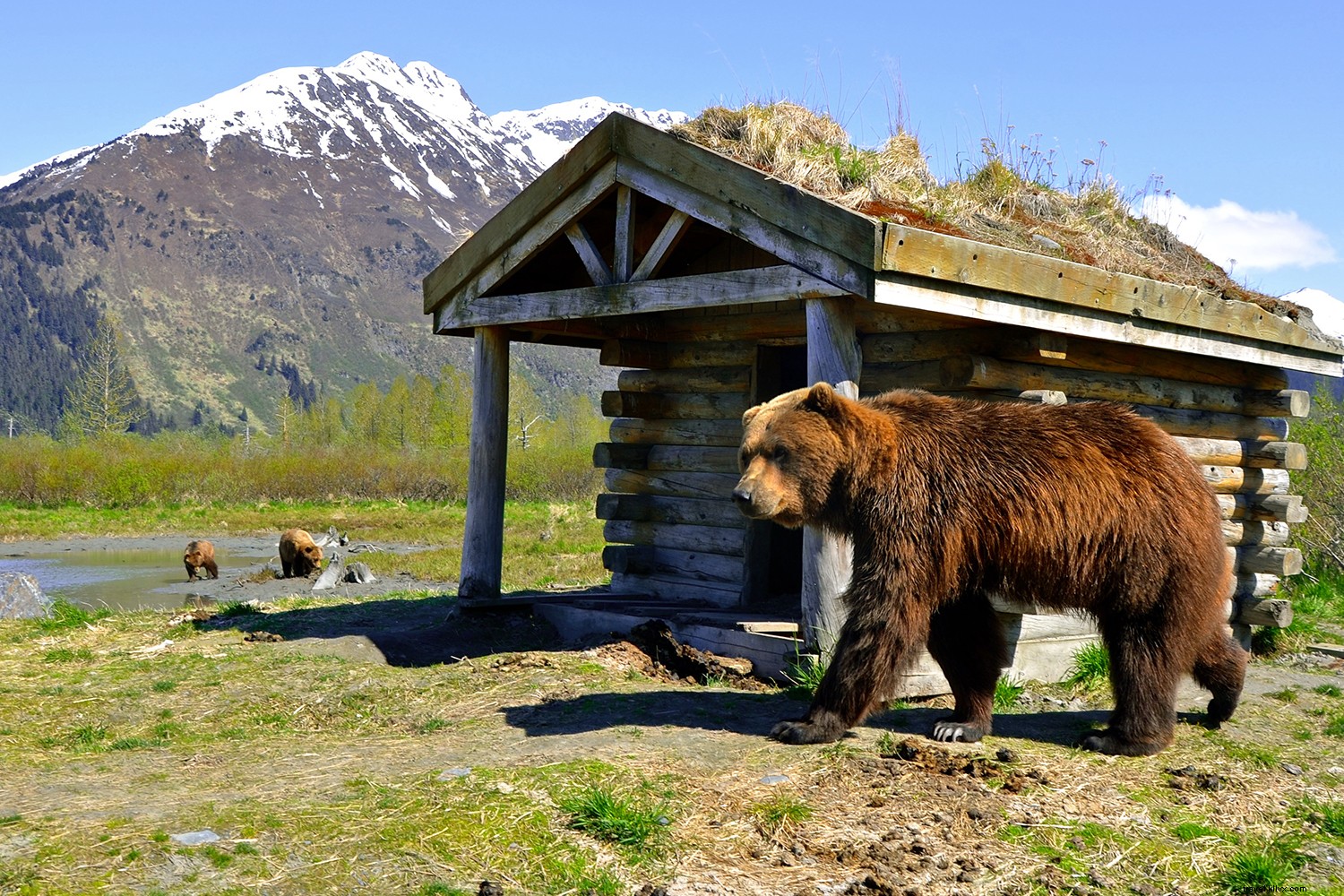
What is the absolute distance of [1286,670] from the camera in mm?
9328

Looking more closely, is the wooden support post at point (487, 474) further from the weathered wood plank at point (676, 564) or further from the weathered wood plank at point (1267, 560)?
the weathered wood plank at point (1267, 560)

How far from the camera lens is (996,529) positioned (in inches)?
225

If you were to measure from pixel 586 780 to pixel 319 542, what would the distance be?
19.7 meters

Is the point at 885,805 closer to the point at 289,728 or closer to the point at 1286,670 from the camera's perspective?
the point at 289,728

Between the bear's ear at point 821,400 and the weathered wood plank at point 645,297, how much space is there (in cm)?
130

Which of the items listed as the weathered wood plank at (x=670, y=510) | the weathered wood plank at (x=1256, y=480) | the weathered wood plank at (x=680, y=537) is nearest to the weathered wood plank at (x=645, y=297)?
the weathered wood plank at (x=670, y=510)

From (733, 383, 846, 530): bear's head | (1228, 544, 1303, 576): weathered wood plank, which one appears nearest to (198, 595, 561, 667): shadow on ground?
(733, 383, 846, 530): bear's head

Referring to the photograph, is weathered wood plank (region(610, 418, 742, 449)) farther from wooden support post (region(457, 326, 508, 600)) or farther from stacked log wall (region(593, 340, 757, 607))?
wooden support post (region(457, 326, 508, 600))

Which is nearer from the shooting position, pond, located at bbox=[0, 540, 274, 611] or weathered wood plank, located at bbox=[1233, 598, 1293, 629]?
weathered wood plank, located at bbox=[1233, 598, 1293, 629]

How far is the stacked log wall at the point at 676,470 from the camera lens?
9734mm

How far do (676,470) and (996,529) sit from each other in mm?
4834

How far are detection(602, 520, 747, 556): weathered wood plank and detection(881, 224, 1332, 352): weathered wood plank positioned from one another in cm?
336

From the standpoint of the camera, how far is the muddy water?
17969 mm

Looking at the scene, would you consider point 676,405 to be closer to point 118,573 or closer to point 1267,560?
point 1267,560
